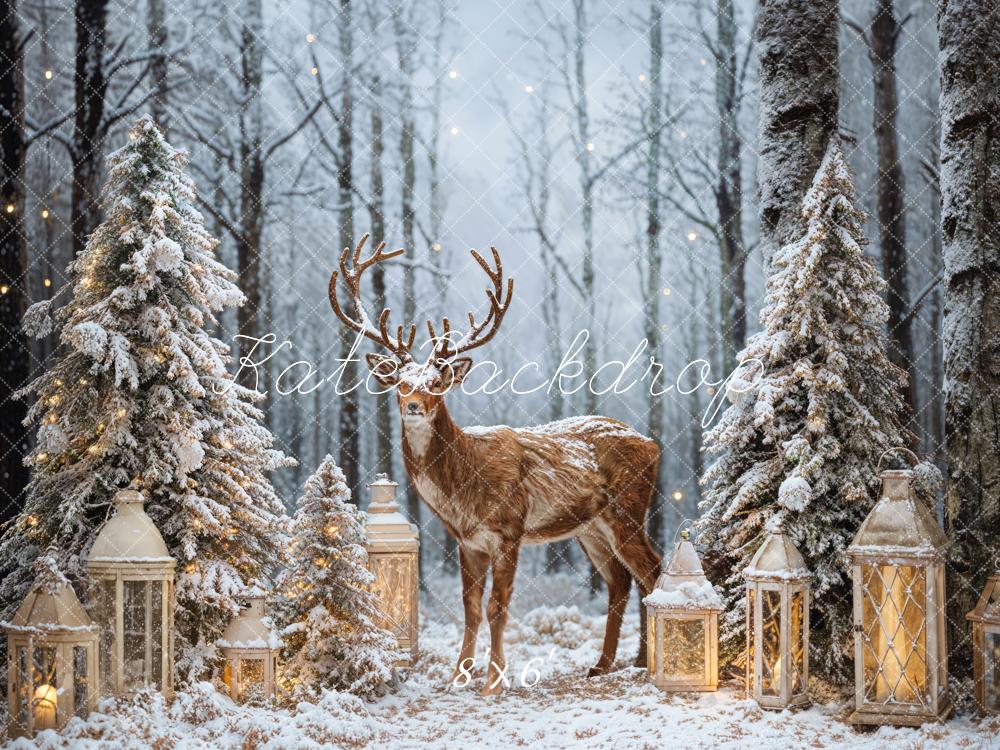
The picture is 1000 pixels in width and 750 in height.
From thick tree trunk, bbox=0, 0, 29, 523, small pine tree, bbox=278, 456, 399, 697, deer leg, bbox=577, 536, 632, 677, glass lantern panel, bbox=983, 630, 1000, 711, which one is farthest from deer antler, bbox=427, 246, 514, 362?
glass lantern panel, bbox=983, 630, 1000, 711

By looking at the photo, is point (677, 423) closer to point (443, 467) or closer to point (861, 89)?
point (861, 89)

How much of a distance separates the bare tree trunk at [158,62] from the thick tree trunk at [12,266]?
7.16ft

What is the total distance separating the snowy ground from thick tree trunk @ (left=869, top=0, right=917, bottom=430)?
5.28m

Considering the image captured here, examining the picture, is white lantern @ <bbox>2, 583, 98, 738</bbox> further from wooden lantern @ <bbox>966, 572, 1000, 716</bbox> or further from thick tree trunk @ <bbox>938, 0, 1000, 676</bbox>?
thick tree trunk @ <bbox>938, 0, 1000, 676</bbox>

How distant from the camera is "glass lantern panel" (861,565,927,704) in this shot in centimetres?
579

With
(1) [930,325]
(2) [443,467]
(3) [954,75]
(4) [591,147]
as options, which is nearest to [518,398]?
(4) [591,147]

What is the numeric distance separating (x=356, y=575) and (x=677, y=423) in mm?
Answer: 10156

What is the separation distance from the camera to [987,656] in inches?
230

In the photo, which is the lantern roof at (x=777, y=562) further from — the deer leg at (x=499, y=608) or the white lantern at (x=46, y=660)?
the white lantern at (x=46, y=660)

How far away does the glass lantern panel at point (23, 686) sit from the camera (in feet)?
17.3

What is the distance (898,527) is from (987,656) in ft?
2.64

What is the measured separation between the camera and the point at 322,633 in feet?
21.9

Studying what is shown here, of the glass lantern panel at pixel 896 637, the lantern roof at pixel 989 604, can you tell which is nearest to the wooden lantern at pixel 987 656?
the lantern roof at pixel 989 604

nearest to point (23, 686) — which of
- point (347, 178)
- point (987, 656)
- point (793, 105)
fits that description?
point (987, 656)
